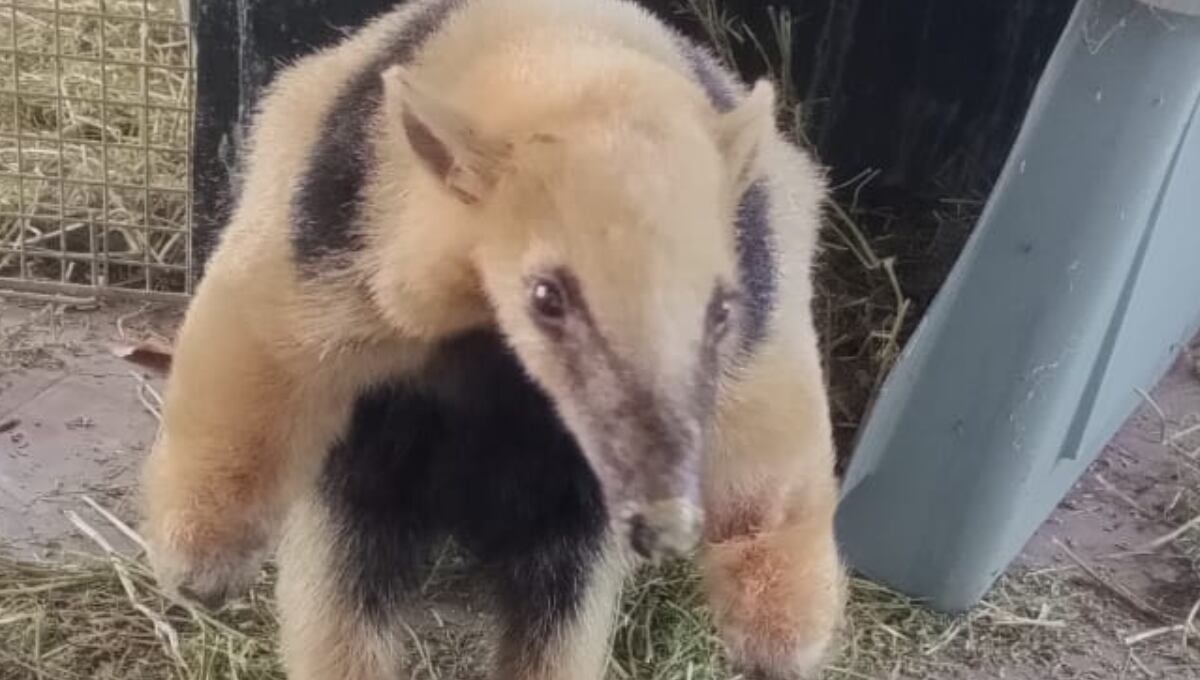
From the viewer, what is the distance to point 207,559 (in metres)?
2.51

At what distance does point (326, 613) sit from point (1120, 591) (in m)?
1.77

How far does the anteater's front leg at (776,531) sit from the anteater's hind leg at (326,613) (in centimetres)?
59

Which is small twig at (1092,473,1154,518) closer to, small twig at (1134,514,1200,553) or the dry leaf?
small twig at (1134,514,1200,553)

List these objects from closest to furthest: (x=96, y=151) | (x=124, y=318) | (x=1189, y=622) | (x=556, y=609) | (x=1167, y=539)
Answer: (x=556, y=609) < (x=1189, y=622) < (x=1167, y=539) < (x=124, y=318) < (x=96, y=151)

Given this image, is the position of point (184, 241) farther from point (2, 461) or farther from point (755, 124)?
point (755, 124)

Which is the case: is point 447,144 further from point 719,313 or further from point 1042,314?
point 1042,314

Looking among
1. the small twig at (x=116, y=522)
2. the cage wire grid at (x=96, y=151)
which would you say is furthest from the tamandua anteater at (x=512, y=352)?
the cage wire grid at (x=96, y=151)

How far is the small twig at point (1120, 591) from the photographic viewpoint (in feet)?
12.5

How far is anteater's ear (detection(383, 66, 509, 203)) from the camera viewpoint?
6.72 ft

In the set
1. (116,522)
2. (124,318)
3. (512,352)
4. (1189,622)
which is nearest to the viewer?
(512,352)

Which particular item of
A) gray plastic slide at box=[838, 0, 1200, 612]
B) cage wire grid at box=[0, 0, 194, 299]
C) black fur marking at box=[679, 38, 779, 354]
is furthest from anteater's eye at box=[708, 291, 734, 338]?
cage wire grid at box=[0, 0, 194, 299]

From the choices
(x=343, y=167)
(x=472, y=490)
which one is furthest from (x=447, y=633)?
(x=343, y=167)

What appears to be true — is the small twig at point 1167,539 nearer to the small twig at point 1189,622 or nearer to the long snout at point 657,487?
the small twig at point 1189,622

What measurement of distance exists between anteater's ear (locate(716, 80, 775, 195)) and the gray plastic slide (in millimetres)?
1148
